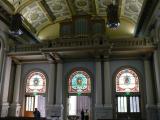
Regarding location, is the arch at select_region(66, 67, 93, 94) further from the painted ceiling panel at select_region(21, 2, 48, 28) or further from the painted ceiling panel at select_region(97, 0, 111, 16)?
the painted ceiling panel at select_region(21, 2, 48, 28)

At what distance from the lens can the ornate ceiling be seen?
16.4m

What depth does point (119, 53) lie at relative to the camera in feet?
51.5

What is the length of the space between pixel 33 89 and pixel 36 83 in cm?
55

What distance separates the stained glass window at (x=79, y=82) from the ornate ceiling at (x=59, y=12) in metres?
4.77

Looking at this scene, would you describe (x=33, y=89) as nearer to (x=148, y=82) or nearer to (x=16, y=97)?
(x=16, y=97)

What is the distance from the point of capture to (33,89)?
17.4m

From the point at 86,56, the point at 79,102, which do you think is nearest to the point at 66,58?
the point at 86,56

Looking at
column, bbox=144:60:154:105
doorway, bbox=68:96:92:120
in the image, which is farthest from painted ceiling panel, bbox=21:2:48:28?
column, bbox=144:60:154:105

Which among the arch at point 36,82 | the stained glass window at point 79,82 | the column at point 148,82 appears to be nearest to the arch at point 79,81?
the stained glass window at point 79,82

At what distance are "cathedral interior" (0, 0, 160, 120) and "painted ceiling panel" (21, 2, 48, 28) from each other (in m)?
0.09

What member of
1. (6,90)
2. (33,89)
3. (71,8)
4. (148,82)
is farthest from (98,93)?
(71,8)

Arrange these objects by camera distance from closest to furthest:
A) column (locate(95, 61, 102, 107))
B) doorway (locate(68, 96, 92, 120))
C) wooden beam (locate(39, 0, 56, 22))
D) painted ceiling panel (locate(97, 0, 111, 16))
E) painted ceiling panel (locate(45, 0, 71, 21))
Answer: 1. column (locate(95, 61, 102, 107))
2. wooden beam (locate(39, 0, 56, 22))
3. painted ceiling panel (locate(97, 0, 111, 16))
4. painted ceiling panel (locate(45, 0, 71, 21))
5. doorway (locate(68, 96, 92, 120))

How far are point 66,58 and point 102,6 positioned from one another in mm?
5429

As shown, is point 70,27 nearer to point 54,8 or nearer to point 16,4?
point 54,8
